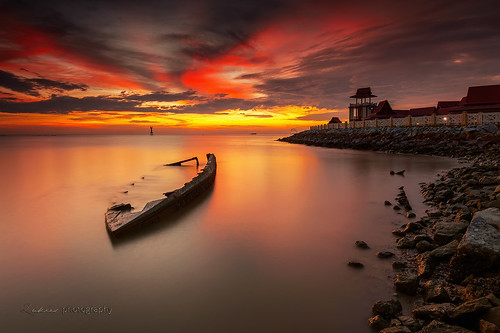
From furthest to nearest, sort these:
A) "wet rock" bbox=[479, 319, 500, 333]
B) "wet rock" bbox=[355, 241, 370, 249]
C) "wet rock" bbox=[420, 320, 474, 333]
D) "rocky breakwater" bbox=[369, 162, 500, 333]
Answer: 1. "wet rock" bbox=[355, 241, 370, 249]
2. "rocky breakwater" bbox=[369, 162, 500, 333]
3. "wet rock" bbox=[420, 320, 474, 333]
4. "wet rock" bbox=[479, 319, 500, 333]

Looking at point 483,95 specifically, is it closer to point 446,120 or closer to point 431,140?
point 446,120

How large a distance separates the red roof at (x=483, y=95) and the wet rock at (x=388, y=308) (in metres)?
50.0

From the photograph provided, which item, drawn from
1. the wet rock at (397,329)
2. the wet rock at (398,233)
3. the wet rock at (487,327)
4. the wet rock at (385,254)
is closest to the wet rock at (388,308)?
the wet rock at (397,329)

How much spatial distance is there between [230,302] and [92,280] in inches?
110

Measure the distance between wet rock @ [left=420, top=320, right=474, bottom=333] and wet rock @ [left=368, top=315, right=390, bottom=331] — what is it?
1.59 feet

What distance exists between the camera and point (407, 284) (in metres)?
4.38

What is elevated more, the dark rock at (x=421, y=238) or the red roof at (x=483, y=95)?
the red roof at (x=483, y=95)

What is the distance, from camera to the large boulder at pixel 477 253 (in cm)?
404

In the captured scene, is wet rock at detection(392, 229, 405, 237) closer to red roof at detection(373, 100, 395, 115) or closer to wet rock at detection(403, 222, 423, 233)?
wet rock at detection(403, 222, 423, 233)

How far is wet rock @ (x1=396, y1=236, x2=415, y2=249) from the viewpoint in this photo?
237 inches

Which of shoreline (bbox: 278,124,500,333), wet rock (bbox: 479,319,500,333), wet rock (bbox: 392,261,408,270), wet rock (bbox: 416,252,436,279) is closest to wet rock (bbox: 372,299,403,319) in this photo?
shoreline (bbox: 278,124,500,333)

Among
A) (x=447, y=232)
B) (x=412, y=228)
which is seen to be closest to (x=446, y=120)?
(x=412, y=228)

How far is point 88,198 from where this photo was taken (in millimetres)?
12789

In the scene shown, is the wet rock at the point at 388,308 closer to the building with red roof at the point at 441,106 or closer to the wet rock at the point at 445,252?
the wet rock at the point at 445,252
